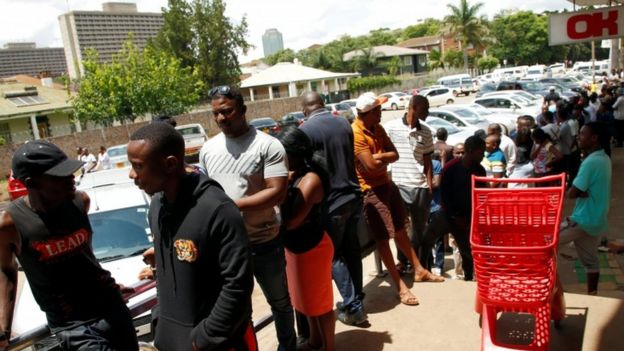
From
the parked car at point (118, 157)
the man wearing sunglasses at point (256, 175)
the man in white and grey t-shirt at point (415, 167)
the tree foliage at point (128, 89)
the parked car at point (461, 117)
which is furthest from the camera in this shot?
the tree foliage at point (128, 89)

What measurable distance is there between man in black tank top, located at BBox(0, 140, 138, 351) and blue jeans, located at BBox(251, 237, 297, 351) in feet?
2.96

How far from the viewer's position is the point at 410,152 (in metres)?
5.36

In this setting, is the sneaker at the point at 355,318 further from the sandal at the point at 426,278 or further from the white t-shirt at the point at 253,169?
the white t-shirt at the point at 253,169

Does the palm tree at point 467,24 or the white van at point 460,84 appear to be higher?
the palm tree at point 467,24

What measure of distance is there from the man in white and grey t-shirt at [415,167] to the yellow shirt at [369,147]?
27.7 inches

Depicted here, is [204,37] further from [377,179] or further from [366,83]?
[377,179]

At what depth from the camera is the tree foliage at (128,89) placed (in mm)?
30141

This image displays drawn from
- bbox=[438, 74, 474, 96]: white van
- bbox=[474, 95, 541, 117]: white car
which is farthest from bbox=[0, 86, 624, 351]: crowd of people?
bbox=[438, 74, 474, 96]: white van

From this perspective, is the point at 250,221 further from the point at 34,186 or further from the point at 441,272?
the point at 441,272

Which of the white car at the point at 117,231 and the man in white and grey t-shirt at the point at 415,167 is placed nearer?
the white car at the point at 117,231

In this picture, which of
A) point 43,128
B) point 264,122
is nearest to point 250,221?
point 264,122

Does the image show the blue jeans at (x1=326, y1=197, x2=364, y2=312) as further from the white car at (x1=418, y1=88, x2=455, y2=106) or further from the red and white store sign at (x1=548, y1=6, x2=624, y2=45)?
the white car at (x1=418, y1=88, x2=455, y2=106)

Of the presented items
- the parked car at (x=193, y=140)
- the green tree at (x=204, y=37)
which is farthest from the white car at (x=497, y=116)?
the green tree at (x=204, y=37)

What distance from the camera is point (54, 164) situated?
2711mm
